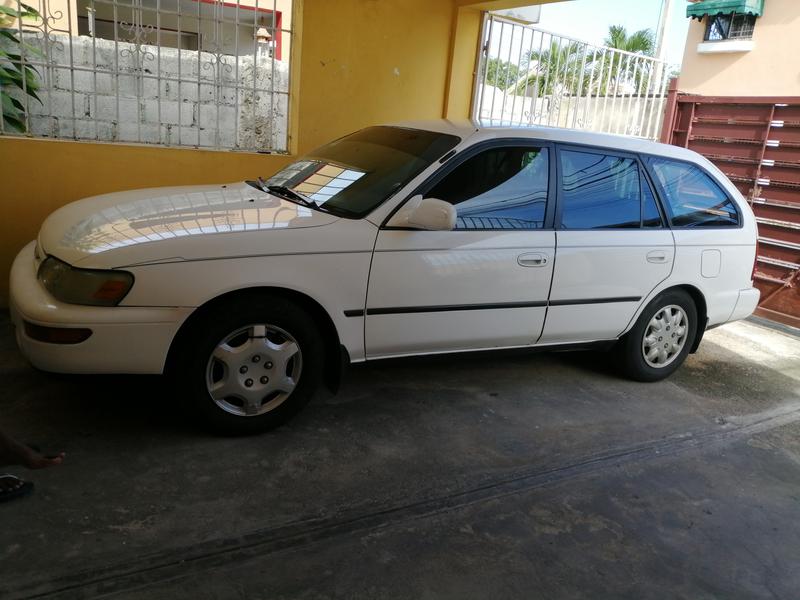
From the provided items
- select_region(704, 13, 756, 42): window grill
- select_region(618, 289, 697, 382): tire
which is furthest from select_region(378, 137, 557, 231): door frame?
select_region(704, 13, 756, 42): window grill

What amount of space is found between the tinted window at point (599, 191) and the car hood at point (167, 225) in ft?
5.07

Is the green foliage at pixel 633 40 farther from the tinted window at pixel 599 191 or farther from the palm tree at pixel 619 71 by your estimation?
the tinted window at pixel 599 191

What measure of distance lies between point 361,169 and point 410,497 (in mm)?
1934

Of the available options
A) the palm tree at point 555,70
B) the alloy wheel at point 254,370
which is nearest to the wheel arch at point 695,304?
the alloy wheel at point 254,370

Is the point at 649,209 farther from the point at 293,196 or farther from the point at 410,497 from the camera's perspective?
the point at 410,497

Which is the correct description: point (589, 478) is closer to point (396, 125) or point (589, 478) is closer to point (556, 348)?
point (556, 348)

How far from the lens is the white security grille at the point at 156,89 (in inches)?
218

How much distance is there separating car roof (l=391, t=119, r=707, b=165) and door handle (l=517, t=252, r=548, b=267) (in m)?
0.72

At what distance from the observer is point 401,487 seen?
128 inches

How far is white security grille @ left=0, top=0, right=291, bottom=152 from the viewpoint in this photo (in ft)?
18.2

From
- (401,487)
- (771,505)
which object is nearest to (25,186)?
(401,487)

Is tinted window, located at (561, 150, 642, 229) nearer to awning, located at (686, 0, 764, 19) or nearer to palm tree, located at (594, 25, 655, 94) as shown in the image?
palm tree, located at (594, 25, 655, 94)

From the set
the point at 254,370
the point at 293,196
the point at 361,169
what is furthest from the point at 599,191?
the point at 254,370

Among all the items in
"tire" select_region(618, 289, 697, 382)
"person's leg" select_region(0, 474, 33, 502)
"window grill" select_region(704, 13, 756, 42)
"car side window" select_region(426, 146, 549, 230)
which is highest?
"window grill" select_region(704, 13, 756, 42)
